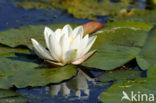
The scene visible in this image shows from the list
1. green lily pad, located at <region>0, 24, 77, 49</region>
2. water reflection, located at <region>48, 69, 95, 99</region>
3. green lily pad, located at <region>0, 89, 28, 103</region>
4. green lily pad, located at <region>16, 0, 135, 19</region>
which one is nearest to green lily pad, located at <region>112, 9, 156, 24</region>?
green lily pad, located at <region>16, 0, 135, 19</region>

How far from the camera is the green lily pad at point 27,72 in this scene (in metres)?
2.85

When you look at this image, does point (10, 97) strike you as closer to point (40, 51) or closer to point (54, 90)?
point (54, 90)

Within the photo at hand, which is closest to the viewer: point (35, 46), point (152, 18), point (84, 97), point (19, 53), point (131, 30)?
point (84, 97)

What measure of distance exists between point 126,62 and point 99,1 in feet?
10.0

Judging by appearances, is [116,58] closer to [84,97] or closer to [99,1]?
[84,97]

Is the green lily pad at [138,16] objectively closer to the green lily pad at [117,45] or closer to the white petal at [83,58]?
the green lily pad at [117,45]

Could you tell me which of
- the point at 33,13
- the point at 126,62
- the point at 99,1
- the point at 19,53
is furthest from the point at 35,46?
the point at 99,1

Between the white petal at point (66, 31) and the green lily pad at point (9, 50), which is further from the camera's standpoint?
the green lily pad at point (9, 50)

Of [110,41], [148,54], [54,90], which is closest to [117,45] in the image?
[110,41]

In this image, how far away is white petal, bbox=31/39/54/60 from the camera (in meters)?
3.14

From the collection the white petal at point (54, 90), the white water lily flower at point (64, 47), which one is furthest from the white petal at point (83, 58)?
the white petal at point (54, 90)

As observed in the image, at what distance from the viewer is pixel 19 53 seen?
11.0 ft

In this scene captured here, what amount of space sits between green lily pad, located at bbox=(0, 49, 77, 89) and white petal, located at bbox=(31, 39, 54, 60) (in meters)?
A: 0.09

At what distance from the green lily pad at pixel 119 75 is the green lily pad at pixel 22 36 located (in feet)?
2.79
